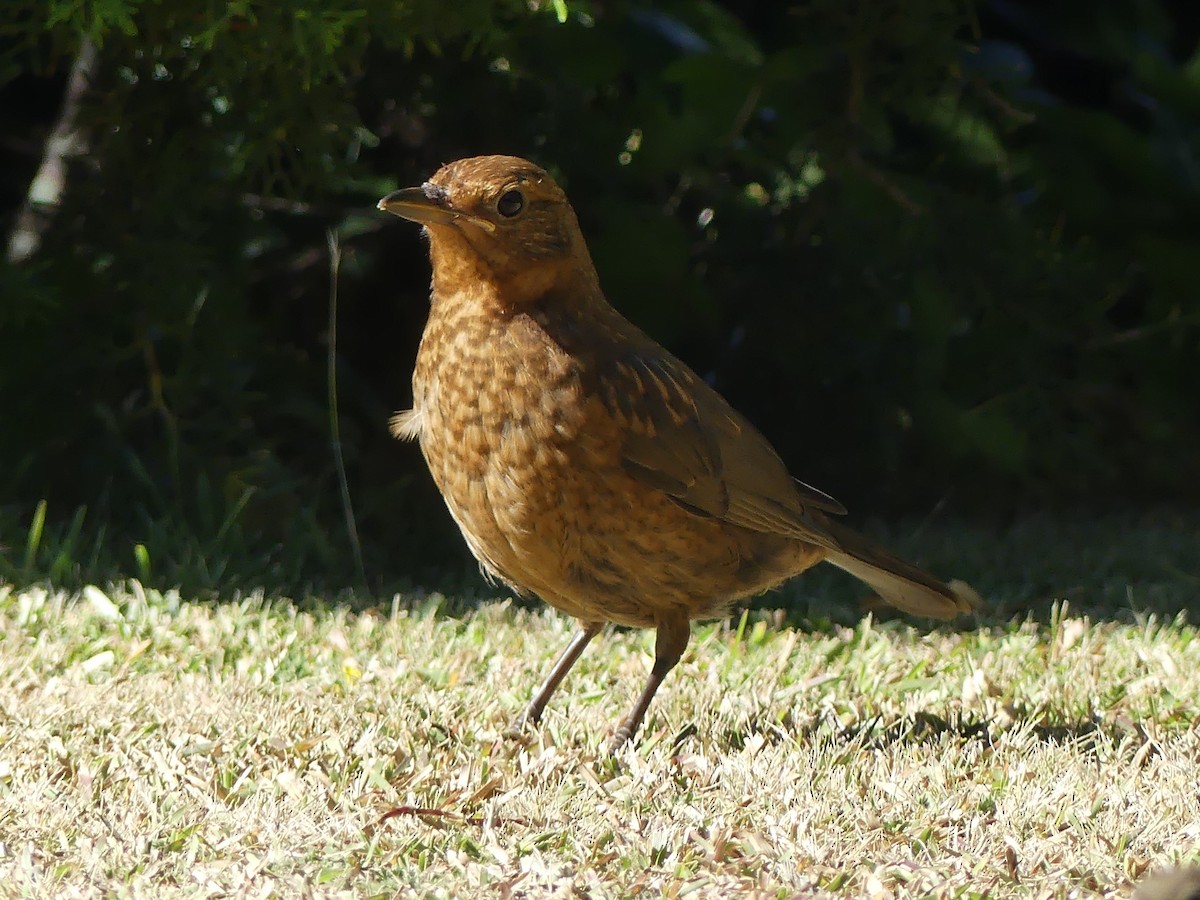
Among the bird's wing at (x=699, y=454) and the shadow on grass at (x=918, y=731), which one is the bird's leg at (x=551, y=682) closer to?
the shadow on grass at (x=918, y=731)

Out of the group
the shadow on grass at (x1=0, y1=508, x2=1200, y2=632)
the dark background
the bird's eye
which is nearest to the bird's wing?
the bird's eye

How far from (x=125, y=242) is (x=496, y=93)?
1243 millimetres

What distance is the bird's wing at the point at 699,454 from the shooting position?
11.2 feet

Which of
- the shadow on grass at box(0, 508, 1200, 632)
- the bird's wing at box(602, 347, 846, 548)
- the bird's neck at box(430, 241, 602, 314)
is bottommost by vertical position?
the shadow on grass at box(0, 508, 1200, 632)

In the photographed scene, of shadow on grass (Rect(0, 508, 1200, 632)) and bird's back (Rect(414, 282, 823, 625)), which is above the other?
bird's back (Rect(414, 282, 823, 625))

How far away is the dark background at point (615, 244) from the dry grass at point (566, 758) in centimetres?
78

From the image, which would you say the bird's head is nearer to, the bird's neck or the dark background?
the bird's neck

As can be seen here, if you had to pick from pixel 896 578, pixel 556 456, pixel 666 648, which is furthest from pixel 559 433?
pixel 896 578

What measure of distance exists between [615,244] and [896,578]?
176cm

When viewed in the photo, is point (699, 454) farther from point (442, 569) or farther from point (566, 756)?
point (442, 569)

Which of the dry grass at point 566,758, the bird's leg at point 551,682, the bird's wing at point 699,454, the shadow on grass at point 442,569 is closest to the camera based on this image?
the dry grass at point 566,758

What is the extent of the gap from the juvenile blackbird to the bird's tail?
29 cm

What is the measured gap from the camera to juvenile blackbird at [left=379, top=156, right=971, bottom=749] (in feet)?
10.9

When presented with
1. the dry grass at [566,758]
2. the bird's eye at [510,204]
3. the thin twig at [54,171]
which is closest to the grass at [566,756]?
the dry grass at [566,758]
